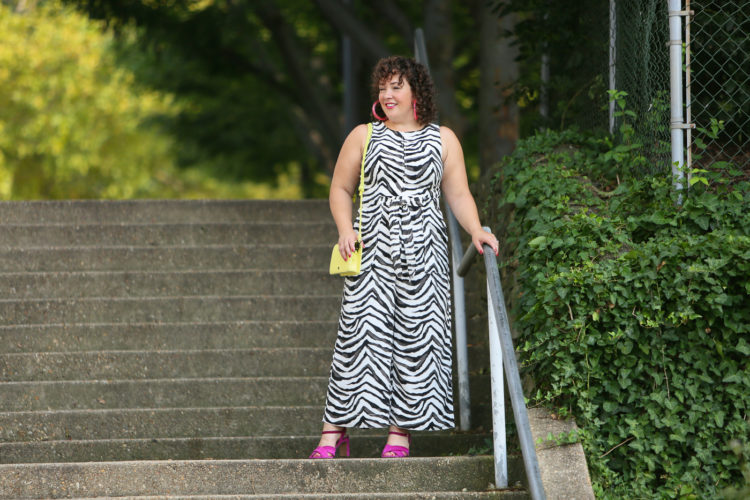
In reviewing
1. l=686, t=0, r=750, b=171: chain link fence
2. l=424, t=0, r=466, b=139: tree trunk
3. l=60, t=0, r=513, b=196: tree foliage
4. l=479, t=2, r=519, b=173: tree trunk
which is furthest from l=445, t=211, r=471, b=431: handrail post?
l=424, t=0, r=466, b=139: tree trunk

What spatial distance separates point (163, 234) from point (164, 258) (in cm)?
34

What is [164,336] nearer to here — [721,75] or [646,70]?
[646,70]

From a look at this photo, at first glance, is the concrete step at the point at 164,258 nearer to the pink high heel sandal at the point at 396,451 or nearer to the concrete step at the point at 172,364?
the concrete step at the point at 172,364

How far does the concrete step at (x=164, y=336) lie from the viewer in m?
5.20

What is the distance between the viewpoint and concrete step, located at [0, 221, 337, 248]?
6.38 metres

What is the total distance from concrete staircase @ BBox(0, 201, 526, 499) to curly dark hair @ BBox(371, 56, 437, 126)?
144cm

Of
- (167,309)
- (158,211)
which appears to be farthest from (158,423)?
(158,211)

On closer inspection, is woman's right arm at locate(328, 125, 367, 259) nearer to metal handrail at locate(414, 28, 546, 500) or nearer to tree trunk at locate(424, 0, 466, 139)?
metal handrail at locate(414, 28, 546, 500)

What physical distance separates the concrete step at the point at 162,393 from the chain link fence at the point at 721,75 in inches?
91.5

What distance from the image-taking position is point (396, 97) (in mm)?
3994

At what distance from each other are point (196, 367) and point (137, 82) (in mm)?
11813

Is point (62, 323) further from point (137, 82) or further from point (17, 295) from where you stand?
point (137, 82)

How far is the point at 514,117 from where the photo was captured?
845 centimetres

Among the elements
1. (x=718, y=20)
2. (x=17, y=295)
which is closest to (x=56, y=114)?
(x=17, y=295)
